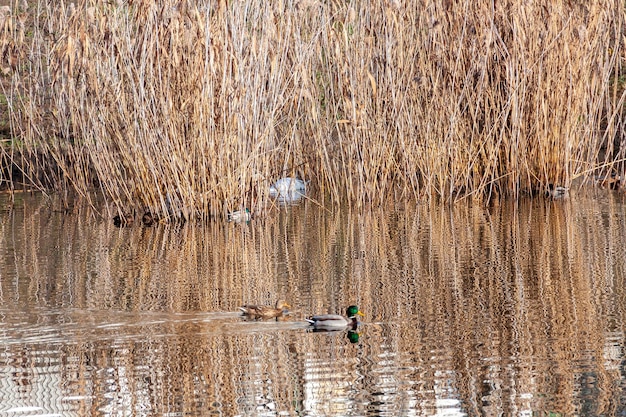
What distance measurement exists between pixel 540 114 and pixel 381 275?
4148 millimetres

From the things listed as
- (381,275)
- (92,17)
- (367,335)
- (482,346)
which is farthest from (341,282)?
(92,17)

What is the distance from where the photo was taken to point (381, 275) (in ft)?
25.5

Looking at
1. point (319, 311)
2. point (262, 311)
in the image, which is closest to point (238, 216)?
point (319, 311)

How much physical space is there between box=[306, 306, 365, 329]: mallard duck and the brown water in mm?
67

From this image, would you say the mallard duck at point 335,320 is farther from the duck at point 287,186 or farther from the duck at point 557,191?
the duck at point 557,191

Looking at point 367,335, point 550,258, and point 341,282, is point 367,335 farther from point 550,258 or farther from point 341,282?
point 550,258

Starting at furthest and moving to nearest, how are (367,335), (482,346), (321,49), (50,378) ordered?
(321,49) → (367,335) → (482,346) → (50,378)

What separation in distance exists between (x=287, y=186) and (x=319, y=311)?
18.4 feet

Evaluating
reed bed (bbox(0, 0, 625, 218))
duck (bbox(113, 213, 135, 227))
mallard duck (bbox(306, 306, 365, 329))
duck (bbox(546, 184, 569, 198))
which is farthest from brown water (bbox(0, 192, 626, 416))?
duck (bbox(546, 184, 569, 198))

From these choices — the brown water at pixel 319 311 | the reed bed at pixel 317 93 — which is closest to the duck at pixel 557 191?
the reed bed at pixel 317 93

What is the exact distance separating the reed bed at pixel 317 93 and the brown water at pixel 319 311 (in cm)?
70

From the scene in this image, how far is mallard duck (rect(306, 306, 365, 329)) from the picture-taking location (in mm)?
6012

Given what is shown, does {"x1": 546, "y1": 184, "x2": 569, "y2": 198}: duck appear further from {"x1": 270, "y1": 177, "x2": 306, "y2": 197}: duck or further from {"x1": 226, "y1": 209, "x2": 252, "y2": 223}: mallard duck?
{"x1": 226, "y1": 209, "x2": 252, "y2": 223}: mallard duck

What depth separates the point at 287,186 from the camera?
1216cm
